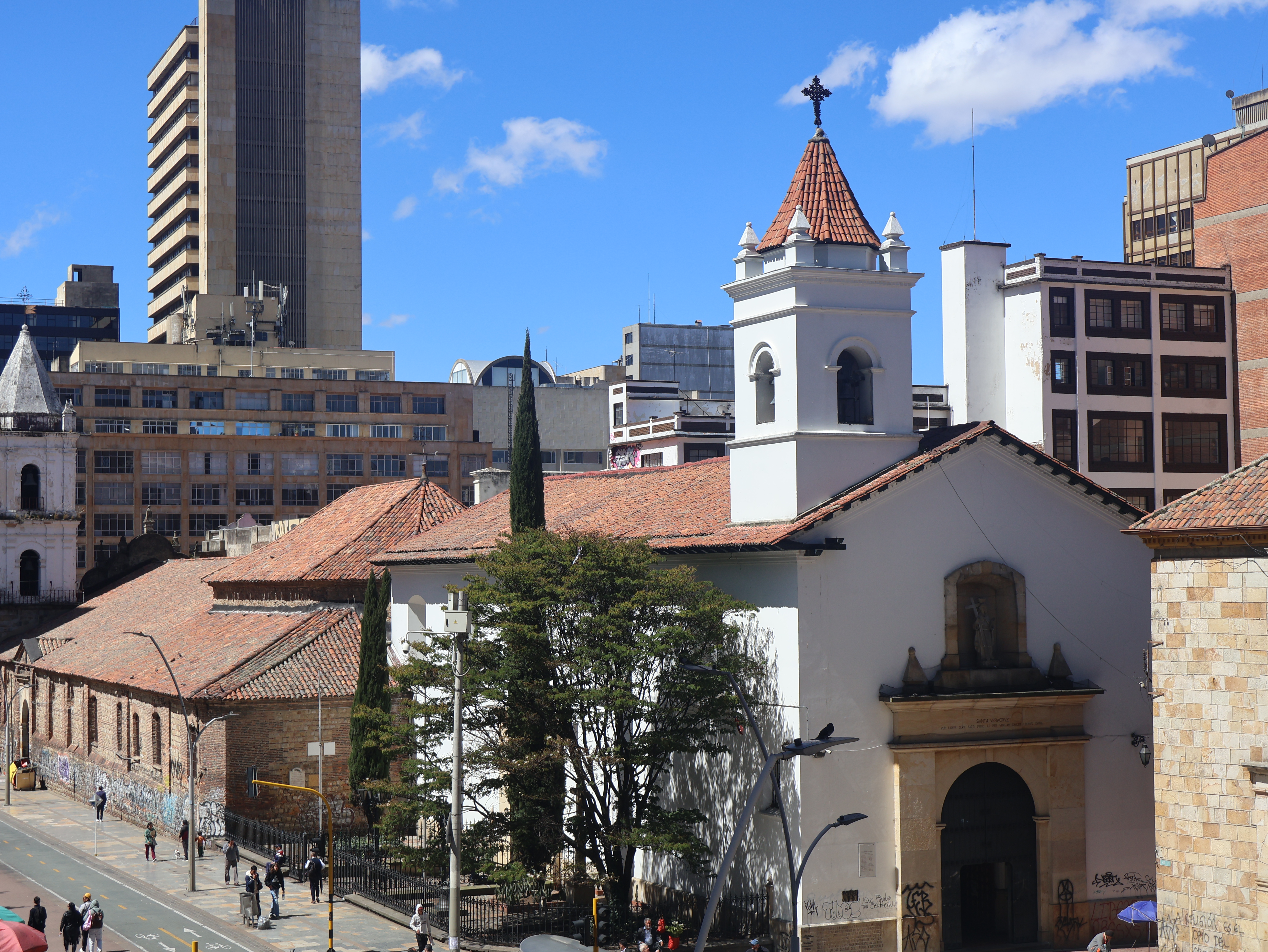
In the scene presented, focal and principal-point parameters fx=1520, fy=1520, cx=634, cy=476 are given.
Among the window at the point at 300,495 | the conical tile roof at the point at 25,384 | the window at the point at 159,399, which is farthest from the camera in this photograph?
the window at the point at 300,495

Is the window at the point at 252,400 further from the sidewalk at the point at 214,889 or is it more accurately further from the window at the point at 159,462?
the sidewalk at the point at 214,889

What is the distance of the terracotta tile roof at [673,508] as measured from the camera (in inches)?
1561

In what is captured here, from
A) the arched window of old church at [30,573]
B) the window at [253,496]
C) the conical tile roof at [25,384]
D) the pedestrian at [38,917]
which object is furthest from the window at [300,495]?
the pedestrian at [38,917]

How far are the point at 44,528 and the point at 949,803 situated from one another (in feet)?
210

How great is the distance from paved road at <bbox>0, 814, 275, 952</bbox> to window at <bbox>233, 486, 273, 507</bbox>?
67085mm

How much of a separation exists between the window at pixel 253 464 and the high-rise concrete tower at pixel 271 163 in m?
22.1

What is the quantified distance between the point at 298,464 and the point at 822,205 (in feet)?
298

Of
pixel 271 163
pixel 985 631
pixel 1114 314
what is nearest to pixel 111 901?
pixel 985 631

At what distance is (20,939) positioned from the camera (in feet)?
96.4

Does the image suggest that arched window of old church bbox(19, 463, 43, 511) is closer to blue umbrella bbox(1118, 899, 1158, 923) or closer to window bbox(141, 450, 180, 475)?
window bbox(141, 450, 180, 475)

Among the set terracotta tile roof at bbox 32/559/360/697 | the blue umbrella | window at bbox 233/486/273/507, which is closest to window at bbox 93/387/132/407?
window at bbox 233/486/273/507

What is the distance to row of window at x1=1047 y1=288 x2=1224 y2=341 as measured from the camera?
6650cm

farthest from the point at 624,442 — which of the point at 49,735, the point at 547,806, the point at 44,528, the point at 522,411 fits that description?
the point at 547,806

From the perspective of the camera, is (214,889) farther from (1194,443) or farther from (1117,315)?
(1194,443)
